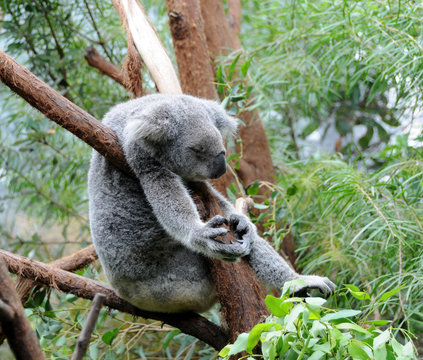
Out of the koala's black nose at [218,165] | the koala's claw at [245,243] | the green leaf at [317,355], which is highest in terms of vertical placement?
the koala's black nose at [218,165]

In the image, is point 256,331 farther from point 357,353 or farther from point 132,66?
point 132,66

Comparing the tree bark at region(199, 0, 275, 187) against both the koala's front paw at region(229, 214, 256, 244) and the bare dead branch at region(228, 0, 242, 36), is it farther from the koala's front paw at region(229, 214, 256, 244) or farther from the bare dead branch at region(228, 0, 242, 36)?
the koala's front paw at region(229, 214, 256, 244)

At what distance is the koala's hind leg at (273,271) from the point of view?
220 centimetres

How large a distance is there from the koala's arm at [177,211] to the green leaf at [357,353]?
703 mm

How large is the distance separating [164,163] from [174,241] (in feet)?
1.26

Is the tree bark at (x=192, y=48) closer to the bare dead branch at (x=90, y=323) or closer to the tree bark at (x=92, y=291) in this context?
the tree bark at (x=92, y=291)

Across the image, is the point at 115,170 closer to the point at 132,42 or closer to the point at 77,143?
the point at 132,42

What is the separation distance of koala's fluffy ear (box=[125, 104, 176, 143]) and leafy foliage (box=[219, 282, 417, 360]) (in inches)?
37.4

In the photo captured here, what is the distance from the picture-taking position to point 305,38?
372 cm

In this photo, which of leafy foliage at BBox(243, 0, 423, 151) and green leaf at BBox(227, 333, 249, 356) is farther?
leafy foliage at BBox(243, 0, 423, 151)

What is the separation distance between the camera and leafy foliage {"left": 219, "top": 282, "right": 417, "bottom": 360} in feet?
4.32

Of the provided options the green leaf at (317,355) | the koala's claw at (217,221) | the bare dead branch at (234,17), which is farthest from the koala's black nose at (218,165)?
the bare dead branch at (234,17)

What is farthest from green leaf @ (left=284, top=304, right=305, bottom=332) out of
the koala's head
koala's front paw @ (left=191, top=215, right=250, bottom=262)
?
the koala's head

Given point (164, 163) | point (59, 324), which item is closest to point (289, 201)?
point (164, 163)
